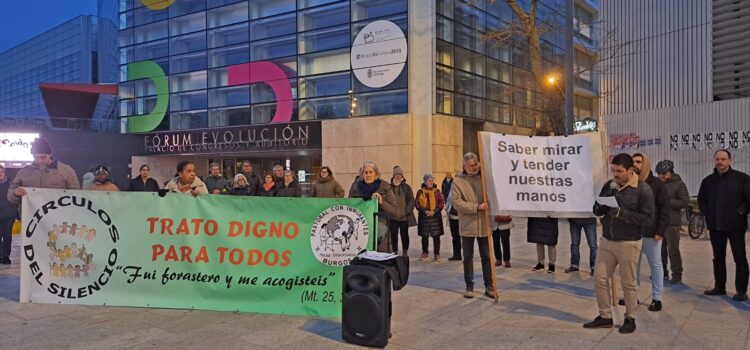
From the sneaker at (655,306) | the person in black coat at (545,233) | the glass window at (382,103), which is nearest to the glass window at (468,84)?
the glass window at (382,103)

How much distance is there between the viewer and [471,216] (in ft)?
22.0

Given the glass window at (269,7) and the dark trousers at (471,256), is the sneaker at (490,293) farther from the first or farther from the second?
the glass window at (269,7)

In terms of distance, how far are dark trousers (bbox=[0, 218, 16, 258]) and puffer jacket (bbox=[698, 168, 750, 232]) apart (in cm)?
1090

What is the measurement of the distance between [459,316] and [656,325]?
6.55 feet

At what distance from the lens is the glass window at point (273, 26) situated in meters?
27.4

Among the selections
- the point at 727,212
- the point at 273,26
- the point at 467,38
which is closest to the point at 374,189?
the point at 727,212

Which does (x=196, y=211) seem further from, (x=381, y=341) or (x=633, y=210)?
(x=633, y=210)

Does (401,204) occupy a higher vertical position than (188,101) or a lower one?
lower

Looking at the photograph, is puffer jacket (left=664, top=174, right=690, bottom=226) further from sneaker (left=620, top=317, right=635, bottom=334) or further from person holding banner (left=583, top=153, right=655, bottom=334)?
sneaker (left=620, top=317, right=635, bottom=334)

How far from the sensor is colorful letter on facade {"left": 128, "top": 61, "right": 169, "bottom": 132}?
3192 centimetres

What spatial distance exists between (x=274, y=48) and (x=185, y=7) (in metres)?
7.42

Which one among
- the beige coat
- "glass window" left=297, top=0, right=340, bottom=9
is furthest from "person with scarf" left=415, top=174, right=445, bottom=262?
"glass window" left=297, top=0, right=340, bottom=9

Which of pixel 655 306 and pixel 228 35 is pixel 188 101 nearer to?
pixel 228 35

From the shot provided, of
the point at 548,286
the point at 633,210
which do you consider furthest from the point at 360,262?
the point at 548,286
